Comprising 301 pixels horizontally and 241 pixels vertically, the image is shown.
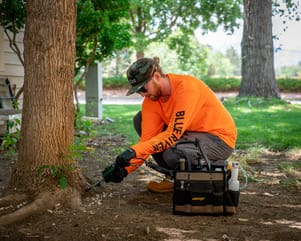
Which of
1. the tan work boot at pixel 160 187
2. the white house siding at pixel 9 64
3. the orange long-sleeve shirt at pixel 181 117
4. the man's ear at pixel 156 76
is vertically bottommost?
the tan work boot at pixel 160 187

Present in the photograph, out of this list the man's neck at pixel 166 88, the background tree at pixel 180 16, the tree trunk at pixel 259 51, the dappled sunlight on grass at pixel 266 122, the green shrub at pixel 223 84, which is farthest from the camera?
the green shrub at pixel 223 84

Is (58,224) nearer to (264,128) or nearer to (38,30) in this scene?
(38,30)

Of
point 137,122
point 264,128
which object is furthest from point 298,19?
point 137,122

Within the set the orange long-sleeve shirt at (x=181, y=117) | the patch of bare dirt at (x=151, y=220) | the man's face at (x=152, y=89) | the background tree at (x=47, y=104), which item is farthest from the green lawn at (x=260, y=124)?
the background tree at (x=47, y=104)

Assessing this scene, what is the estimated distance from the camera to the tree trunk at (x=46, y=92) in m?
3.78

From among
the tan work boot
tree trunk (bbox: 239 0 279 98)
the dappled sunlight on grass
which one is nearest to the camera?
the tan work boot

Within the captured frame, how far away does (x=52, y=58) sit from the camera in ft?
12.4

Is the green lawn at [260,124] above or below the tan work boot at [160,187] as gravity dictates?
above

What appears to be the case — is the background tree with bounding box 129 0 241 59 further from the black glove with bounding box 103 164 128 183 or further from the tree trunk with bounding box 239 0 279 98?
the black glove with bounding box 103 164 128 183

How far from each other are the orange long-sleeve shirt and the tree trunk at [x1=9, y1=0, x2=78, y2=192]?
25.4 inches

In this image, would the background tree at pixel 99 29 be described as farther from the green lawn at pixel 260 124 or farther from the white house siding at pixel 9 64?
the green lawn at pixel 260 124

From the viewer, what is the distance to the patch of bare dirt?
321 cm

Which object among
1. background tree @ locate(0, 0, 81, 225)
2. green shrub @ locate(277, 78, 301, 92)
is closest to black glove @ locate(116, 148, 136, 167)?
background tree @ locate(0, 0, 81, 225)

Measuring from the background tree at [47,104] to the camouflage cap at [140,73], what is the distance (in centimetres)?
51
